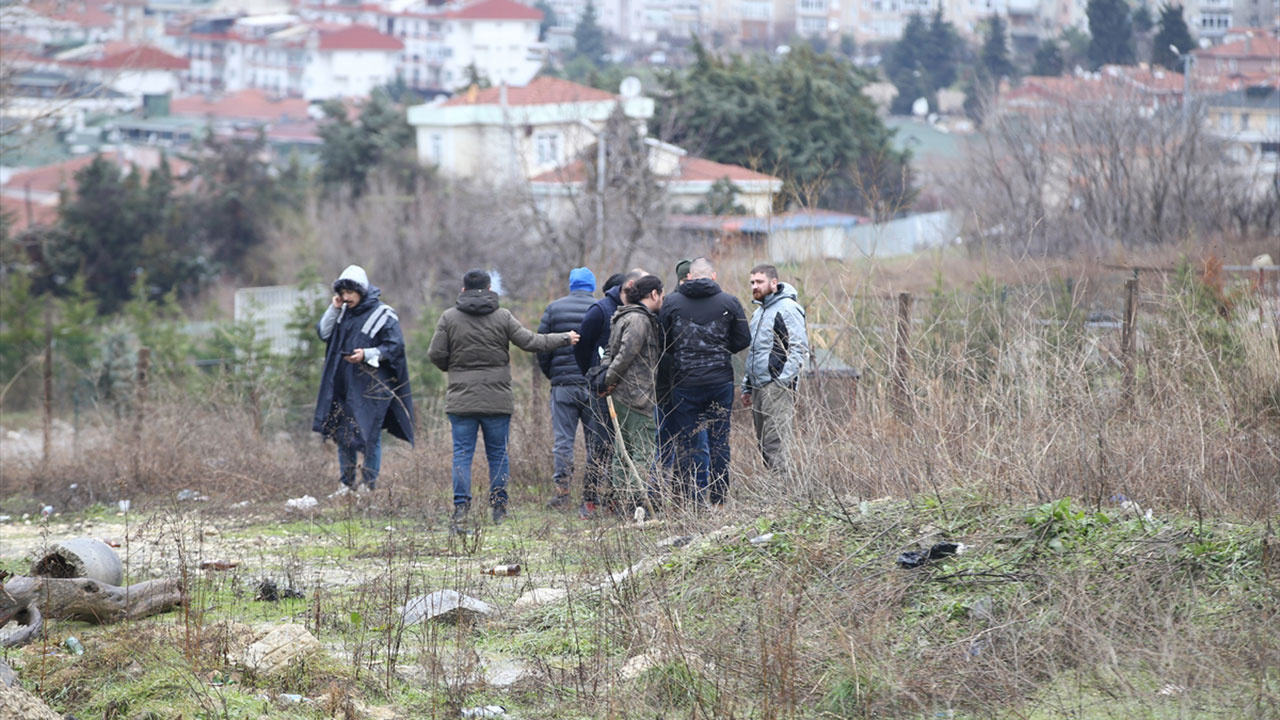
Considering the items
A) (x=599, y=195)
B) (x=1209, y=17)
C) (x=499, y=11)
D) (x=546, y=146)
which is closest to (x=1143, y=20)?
(x=1209, y=17)

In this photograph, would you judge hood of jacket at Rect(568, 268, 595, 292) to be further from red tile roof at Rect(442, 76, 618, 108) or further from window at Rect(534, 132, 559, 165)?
window at Rect(534, 132, 559, 165)

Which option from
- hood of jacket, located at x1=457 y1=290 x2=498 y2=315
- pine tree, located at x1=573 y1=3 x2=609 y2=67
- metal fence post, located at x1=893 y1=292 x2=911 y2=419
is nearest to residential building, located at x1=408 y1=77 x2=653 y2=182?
metal fence post, located at x1=893 y1=292 x2=911 y2=419

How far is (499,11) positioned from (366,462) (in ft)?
335

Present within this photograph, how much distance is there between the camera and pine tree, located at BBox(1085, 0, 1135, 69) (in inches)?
1635

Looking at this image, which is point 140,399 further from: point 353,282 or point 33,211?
point 33,211

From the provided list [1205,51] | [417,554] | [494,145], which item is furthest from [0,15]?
[494,145]

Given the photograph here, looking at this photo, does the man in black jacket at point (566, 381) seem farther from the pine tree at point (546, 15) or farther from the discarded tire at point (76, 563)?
the pine tree at point (546, 15)

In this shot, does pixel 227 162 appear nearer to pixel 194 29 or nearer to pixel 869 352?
pixel 869 352

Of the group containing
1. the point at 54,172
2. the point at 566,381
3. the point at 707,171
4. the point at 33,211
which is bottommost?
the point at 33,211

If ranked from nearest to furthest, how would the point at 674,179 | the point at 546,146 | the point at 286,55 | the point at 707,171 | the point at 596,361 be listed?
the point at 596,361 → the point at 674,179 → the point at 707,171 → the point at 546,146 → the point at 286,55

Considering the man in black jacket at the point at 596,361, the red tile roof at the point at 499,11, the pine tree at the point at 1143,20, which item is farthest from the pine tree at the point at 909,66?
the red tile roof at the point at 499,11

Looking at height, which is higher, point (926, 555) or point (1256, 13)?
point (1256, 13)

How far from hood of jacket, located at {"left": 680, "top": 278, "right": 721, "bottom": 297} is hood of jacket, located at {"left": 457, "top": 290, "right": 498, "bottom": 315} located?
137 cm

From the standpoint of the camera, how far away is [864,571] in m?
6.11
